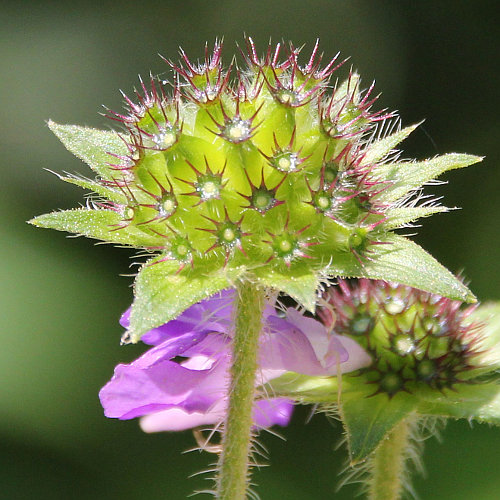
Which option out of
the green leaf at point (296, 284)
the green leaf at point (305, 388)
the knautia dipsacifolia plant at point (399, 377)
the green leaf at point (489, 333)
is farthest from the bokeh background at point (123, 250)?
the green leaf at point (296, 284)

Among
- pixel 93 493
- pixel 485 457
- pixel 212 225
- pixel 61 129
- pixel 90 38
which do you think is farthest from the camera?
pixel 90 38

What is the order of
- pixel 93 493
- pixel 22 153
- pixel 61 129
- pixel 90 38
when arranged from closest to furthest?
pixel 61 129, pixel 93 493, pixel 22 153, pixel 90 38

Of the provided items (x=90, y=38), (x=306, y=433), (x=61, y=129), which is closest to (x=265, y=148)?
(x=61, y=129)

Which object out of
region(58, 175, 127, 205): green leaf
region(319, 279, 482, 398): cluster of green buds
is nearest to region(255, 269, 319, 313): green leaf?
region(58, 175, 127, 205): green leaf

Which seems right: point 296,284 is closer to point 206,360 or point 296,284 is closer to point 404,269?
point 404,269

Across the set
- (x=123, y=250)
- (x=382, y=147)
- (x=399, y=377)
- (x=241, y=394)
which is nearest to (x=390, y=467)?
(x=399, y=377)

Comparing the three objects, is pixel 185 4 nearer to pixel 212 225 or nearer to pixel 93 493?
pixel 93 493

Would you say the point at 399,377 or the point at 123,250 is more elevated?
the point at 123,250
